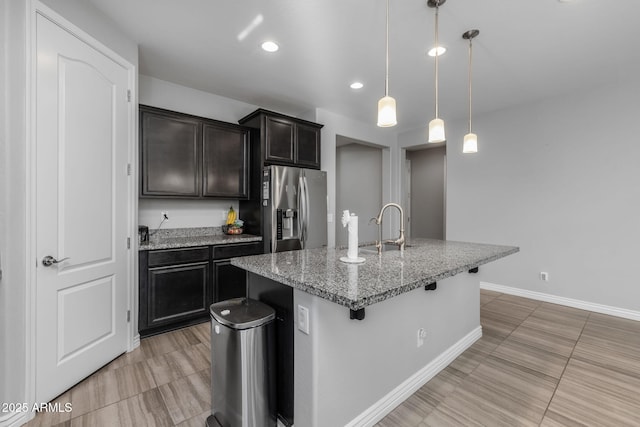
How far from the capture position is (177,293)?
8.97 feet

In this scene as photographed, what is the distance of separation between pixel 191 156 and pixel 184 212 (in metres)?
0.72

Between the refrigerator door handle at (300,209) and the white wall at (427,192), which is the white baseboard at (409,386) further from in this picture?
the white wall at (427,192)

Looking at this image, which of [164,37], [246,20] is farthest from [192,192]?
[246,20]

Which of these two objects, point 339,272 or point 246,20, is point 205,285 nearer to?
point 339,272

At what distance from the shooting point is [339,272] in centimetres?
141

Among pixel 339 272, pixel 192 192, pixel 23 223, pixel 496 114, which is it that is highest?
pixel 496 114

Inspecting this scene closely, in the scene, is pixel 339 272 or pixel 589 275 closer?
pixel 339 272

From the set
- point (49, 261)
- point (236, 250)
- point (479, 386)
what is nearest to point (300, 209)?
point (236, 250)

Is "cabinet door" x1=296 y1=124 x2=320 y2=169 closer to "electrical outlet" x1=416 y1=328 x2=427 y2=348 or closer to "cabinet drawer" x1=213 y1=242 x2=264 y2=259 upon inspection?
"cabinet drawer" x1=213 y1=242 x2=264 y2=259

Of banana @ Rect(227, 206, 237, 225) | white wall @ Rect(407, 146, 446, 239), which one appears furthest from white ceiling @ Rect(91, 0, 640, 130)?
white wall @ Rect(407, 146, 446, 239)

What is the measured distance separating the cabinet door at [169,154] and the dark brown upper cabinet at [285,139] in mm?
716

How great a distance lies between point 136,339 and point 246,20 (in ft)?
9.31

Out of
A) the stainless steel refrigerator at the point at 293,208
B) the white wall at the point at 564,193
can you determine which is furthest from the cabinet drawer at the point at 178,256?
the white wall at the point at 564,193

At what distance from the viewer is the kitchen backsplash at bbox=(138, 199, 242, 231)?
10.2 feet
